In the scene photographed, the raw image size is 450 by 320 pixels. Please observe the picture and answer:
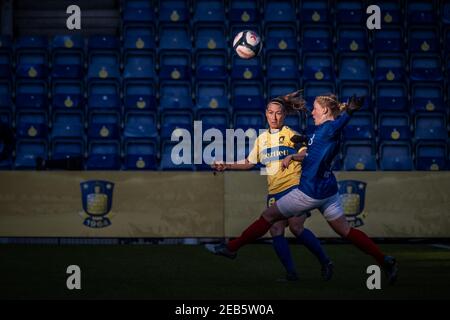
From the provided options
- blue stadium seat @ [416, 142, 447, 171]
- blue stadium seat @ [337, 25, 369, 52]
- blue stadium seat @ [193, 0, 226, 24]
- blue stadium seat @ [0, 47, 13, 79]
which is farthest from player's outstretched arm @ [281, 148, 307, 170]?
blue stadium seat @ [0, 47, 13, 79]

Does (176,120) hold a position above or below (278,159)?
above

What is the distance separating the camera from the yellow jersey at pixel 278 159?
8.41 meters

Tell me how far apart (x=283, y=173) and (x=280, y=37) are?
27.3 feet

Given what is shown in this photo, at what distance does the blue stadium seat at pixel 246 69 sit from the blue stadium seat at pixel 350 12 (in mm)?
2061

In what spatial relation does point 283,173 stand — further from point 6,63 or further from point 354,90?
point 6,63

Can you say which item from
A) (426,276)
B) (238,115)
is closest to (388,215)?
(238,115)

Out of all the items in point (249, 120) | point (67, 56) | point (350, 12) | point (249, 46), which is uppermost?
point (350, 12)

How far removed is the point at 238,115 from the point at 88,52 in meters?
3.29

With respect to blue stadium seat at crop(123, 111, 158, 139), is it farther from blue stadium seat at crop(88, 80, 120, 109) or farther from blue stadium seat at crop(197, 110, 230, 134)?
blue stadium seat at crop(197, 110, 230, 134)

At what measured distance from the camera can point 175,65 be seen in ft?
52.1

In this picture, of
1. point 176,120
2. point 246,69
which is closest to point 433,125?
point 246,69

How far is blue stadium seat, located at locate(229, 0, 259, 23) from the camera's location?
16438mm

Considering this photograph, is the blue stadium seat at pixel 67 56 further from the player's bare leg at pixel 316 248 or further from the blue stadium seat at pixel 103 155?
the player's bare leg at pixel 316 248

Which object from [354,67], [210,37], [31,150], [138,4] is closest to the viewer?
[31,150]
